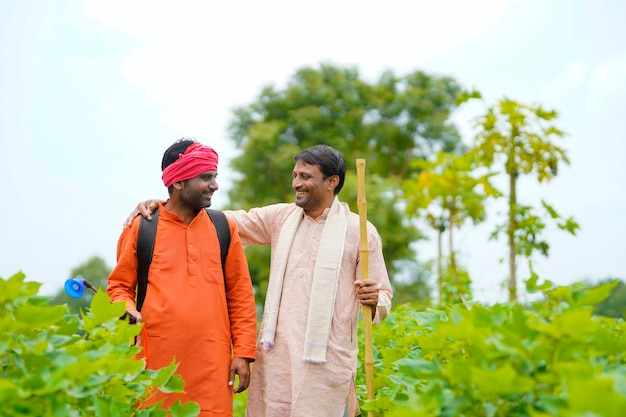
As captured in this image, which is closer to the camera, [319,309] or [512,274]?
[319,309]

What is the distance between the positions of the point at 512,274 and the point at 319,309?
18.9 ft

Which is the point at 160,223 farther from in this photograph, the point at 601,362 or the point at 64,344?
the point at 601,362

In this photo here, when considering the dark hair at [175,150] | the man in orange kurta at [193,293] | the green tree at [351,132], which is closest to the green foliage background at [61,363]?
the man in orange kurta at [193,293]

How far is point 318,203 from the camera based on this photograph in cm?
420

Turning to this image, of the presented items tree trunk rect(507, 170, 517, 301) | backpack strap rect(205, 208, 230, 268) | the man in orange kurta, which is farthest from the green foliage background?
tree trunk rect(507, 170, 517, 301)

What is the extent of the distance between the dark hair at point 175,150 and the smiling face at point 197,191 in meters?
0.15

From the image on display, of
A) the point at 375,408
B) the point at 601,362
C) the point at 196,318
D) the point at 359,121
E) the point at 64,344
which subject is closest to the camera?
the point at 601,362

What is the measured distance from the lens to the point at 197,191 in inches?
153

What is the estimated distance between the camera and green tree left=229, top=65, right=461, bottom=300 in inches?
1094

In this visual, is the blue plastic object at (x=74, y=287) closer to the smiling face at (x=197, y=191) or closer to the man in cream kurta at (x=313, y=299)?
the man in cream kurta at (x=313, y=299)

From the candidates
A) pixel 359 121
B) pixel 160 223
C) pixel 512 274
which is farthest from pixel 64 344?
pixel 359 121

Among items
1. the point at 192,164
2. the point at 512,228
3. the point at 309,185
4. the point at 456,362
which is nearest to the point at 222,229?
the point at 192,164

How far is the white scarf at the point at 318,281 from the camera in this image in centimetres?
395

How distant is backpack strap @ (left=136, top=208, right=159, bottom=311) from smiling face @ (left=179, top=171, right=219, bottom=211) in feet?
0.67
